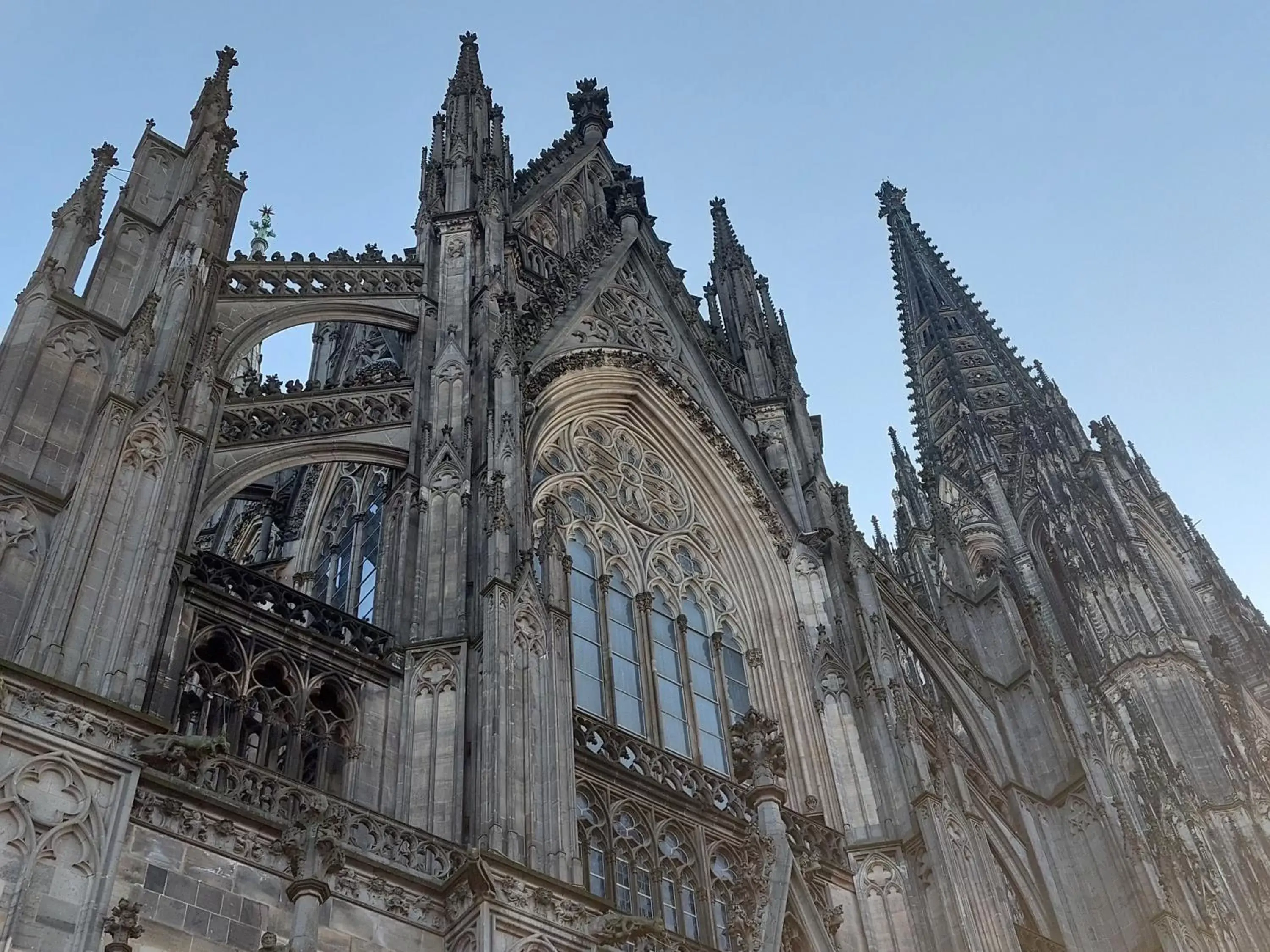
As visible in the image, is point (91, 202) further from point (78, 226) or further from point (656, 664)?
point (656, 664)

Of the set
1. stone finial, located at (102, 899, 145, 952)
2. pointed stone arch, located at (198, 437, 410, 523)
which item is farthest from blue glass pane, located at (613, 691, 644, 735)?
stone finial, located at (102, 899, 145, 952)

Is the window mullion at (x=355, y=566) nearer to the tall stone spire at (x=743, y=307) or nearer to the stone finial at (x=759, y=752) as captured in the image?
the stone finial at (x=759, y=752)

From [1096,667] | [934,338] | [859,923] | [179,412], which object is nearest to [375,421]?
[179,412]

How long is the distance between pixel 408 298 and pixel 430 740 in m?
7.43

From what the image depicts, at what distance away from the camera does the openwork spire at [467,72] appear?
2416 cm

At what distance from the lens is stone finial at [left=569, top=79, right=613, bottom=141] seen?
29.4 meters

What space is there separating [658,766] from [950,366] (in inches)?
1818

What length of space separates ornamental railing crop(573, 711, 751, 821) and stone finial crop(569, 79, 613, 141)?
15507 millimetres

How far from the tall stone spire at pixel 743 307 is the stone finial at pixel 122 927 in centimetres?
1614

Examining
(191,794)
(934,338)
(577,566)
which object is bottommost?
(191,794)

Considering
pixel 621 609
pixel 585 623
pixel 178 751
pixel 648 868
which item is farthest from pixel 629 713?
pixel 178 751

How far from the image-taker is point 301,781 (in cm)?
1240

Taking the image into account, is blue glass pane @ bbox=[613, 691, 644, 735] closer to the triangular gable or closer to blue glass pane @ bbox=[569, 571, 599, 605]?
blue glass pane @ bbox=[569, 571, 599, 605]

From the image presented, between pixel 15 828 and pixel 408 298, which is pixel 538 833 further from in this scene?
pixel 408 298
